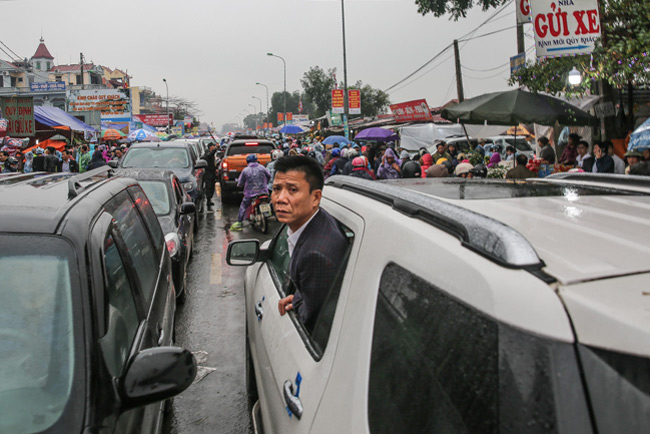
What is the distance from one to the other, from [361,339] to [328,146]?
22922 millimetres

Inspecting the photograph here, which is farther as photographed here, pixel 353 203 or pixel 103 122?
pixel 103 122

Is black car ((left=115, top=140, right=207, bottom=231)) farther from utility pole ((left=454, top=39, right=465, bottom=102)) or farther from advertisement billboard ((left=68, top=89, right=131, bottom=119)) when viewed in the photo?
advertisement billboard ((left=68, top=89, right=131, bottom=119))

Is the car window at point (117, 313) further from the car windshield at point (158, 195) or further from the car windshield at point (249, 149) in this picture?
the car windshield at point (249, 149)

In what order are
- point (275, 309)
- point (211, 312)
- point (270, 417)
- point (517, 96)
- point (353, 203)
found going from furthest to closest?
point (517, 96) → point (211, 312) → point (275, 309) → point (270, 417) → point (353, 203)

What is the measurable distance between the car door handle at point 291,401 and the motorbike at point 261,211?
9026 mm

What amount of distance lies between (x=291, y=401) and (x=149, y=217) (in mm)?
2667

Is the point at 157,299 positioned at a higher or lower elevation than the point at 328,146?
lower

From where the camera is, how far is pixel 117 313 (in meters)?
2.39

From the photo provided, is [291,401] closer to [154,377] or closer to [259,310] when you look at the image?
[154,377]

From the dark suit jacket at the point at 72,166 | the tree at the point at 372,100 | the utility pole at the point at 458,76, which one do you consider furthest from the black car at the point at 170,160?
the tree at the point at 372,100

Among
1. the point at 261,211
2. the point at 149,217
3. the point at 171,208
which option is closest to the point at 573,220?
the point at 149,217

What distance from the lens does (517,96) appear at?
32.2 feet

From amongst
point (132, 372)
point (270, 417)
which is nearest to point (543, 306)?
point (132, 372)

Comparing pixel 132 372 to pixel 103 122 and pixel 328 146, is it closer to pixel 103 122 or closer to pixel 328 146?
pixel 328 146
